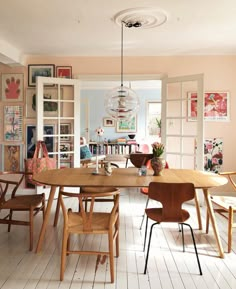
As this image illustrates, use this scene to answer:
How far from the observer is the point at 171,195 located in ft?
7.57

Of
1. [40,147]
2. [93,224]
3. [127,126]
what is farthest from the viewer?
[127,126]

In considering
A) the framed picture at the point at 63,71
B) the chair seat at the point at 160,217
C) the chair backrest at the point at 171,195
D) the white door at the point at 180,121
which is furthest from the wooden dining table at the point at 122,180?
the framed picture at the point at 63,71

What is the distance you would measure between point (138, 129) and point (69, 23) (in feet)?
17.4

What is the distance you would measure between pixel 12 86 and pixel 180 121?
297cm

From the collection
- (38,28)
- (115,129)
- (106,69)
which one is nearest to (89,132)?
(115,129)

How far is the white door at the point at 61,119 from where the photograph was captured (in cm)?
475

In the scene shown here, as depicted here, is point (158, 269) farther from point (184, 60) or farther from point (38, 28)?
point (184, 60)

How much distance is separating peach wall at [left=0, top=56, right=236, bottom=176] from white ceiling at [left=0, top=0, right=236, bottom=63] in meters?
0.12

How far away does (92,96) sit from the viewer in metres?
8.43

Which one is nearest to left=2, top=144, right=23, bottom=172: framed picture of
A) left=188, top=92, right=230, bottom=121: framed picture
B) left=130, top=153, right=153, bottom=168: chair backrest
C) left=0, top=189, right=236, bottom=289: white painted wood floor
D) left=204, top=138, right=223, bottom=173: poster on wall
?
left=0, top=189, right=236, bottom=289: white painted wood floor

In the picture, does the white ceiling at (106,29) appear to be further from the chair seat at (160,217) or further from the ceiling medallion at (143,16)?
the chair seat at (160,217)

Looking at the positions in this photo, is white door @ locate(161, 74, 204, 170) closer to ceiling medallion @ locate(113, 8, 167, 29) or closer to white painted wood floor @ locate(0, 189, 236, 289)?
ceiling medallion @ locate(113, 8, 167, 29)

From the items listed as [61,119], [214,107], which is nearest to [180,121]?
[214,107]

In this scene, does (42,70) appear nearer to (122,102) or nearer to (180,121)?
(122,102)
